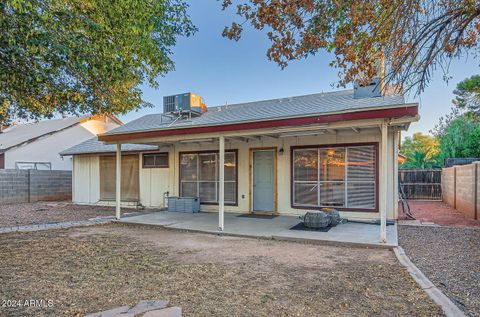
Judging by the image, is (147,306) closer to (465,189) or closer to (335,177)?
(335,177)

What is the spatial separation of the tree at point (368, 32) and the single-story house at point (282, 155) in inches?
41.5

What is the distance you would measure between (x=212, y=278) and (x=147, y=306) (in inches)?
45.2

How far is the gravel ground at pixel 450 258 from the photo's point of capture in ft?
11.9

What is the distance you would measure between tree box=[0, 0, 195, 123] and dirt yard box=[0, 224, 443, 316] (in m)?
3.03

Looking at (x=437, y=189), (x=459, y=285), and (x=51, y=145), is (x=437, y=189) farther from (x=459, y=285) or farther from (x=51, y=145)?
(x=51, y=145)

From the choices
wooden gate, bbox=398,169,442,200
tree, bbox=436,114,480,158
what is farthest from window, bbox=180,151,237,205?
tree, bbox=436,114,480,158

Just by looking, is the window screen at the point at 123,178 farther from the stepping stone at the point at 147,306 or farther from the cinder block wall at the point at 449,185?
the cinder block wall at the point at 449,185

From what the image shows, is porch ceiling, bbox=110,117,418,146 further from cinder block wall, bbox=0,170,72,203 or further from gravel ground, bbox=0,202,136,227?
cinder block wall, bbox=0,170,72,203

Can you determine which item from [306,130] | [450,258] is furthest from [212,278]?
[306,130]

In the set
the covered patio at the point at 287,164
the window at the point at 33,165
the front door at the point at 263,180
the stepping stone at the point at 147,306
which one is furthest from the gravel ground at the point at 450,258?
the window at the point at 33,165

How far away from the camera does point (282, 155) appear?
9.48 meters

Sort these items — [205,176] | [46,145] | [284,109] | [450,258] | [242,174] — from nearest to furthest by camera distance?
[450,258], [284,109], [242,174], [205,176], [46,145]

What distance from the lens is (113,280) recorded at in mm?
4172

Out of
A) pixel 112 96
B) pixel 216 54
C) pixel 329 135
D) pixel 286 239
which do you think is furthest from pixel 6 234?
pixel 216 54
